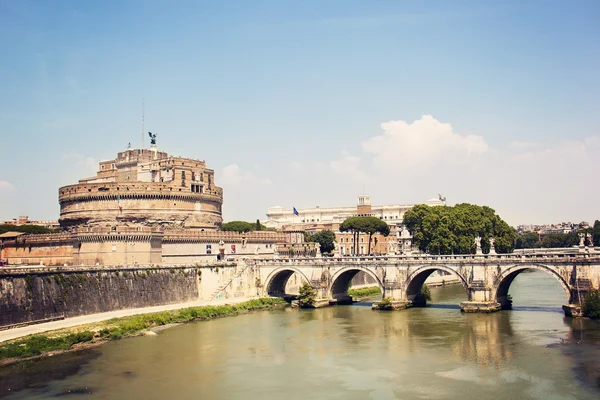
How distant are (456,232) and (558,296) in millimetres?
16155

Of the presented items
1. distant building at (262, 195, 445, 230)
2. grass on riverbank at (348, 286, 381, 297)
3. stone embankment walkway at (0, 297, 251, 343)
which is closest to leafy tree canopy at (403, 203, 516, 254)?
grass on riverbank at (348, 286, 381, 297)

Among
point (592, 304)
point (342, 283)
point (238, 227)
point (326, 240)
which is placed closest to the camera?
point (592, 304)

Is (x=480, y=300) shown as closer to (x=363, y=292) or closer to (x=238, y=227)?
(x=363, y=292)

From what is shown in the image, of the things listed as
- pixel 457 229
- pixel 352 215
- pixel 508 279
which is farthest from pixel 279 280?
pixel 352 215

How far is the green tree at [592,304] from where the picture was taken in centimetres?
4300

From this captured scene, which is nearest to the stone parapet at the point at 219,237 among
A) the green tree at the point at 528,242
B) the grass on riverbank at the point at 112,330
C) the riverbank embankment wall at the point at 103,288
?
the riverbank embankment wall at the point at 103,288

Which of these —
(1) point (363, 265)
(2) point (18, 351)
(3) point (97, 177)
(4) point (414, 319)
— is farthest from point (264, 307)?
(3) point (97, 177)

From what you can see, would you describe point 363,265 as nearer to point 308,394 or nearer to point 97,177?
point 308,394

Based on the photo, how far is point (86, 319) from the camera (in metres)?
44.1

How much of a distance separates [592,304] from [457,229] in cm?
2976

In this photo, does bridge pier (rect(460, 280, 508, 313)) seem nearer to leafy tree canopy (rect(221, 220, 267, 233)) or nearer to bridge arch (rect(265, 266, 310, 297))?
bridge arch (rect(265, 266, 310, 297))

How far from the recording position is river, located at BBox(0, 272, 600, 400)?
28906 millimetres

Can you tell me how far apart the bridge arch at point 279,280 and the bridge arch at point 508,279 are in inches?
679

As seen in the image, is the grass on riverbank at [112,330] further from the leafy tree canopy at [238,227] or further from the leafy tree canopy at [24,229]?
the leafy tree canopy at [238,227]
